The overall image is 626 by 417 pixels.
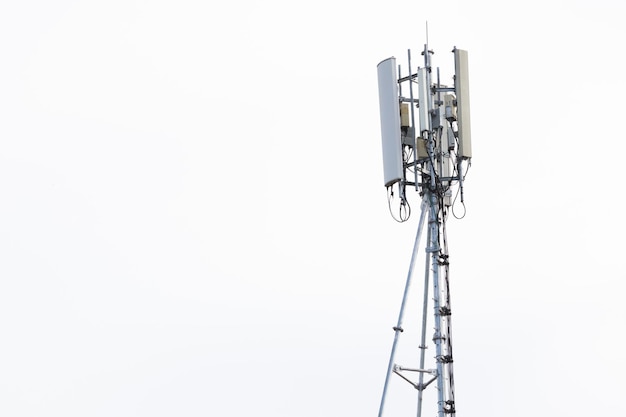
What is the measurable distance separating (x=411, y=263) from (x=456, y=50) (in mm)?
7613

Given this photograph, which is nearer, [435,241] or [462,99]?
[435,241]

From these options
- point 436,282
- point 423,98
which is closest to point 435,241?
point 436,282

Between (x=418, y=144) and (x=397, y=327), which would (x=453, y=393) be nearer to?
(x=397, y=327)

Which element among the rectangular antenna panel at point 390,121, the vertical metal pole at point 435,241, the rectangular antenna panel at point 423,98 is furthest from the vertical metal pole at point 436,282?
the rectangular antenna panel at point 423,98

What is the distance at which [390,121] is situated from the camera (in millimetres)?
64062

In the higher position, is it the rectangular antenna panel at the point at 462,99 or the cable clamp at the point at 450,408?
the rectangular antenna panel at the point at 462,99

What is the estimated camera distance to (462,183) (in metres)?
64.4

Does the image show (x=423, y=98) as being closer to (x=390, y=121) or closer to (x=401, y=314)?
(x=390, y=121)

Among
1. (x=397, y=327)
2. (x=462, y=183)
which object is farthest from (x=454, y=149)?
(x=397, y=327)

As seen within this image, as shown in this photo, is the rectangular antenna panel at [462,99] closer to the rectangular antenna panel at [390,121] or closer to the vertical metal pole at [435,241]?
the vertical metal pole at [435,241]

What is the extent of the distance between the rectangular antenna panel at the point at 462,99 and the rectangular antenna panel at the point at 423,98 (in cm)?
103

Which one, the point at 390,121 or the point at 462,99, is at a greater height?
the point at 462,99

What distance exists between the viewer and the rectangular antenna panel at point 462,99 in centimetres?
6431

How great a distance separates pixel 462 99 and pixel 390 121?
2.68 meters
